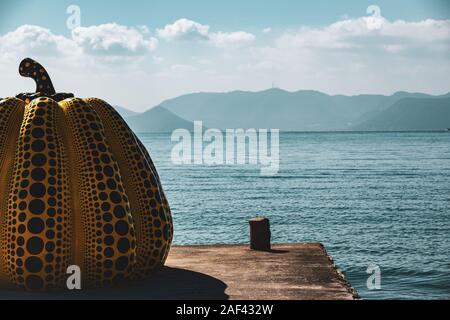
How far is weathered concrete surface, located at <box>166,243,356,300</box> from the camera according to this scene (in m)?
10.6

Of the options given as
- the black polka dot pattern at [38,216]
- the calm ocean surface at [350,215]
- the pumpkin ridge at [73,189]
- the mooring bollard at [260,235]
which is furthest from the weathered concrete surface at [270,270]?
the calm ocean surface at [350,215]

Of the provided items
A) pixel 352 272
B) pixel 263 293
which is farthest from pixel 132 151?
pixel 352 272

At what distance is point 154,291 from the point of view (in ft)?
35.1

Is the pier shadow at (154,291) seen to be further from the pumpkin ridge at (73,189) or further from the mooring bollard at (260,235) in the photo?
the mooring bollard at (260,235)

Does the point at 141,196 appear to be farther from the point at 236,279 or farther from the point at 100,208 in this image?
the point at 236,279

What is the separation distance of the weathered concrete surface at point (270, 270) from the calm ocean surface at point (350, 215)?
32.1 ft

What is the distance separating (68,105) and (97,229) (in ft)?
6.61

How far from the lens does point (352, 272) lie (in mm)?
27641

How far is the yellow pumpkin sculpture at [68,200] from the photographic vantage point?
10.2 m

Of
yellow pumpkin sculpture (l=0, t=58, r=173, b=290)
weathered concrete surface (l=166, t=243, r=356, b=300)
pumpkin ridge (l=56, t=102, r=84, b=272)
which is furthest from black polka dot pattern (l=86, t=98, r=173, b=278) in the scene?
weathered concrete surface (l=166, t=243, r=356, b=300)

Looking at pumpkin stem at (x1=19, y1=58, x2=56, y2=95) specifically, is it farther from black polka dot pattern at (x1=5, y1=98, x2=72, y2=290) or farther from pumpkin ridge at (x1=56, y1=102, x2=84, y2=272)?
black polka dot pattern at (x1=5, y1=98, x2=72, y2=290)

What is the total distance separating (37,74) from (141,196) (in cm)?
273

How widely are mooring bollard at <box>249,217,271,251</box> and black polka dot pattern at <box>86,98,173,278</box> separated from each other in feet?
11.7
